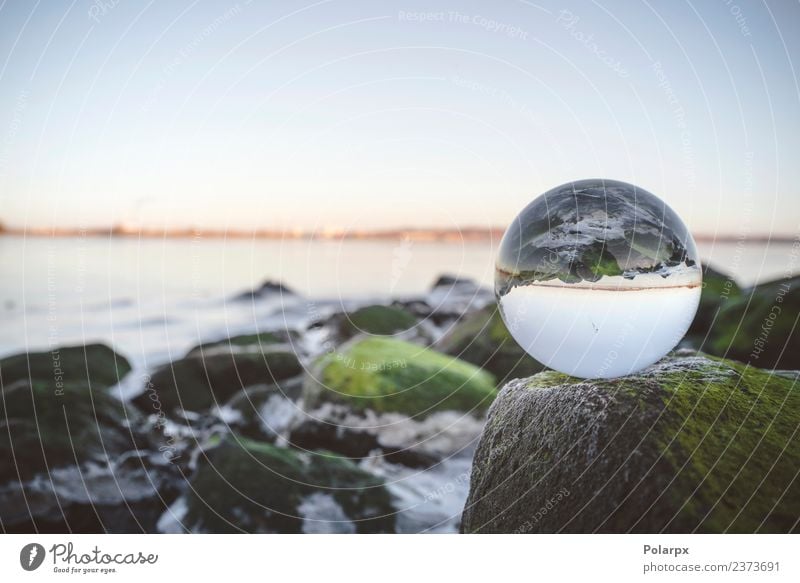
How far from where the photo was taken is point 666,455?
238 cm

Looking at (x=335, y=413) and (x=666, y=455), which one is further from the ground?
(x=666, y=455)

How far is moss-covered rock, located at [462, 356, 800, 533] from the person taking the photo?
2.37 m

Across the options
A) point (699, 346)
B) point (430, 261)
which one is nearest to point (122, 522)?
point (699, 346)

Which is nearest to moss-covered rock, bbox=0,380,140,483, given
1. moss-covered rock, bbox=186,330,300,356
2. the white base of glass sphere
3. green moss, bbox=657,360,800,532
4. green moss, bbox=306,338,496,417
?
green moss, bbox=306,338,496,417

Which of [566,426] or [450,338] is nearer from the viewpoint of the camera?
[566,426]

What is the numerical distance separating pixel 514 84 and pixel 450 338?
368 centimetres

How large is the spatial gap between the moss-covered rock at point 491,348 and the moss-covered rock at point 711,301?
5.10 feet

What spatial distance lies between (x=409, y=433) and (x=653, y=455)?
11.3 feet

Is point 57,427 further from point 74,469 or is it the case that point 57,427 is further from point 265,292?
point 265,292

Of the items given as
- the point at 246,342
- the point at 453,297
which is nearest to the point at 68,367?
the point at 246,342

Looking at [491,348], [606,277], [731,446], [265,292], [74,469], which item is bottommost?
[74,469]

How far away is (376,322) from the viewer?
336 inches

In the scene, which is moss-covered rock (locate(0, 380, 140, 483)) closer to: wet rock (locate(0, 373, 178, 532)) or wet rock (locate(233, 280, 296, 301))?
wet rock (locate(0, 373, 178, 532))

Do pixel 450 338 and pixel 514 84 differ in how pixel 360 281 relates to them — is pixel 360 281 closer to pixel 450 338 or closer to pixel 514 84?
pixel 450 338
